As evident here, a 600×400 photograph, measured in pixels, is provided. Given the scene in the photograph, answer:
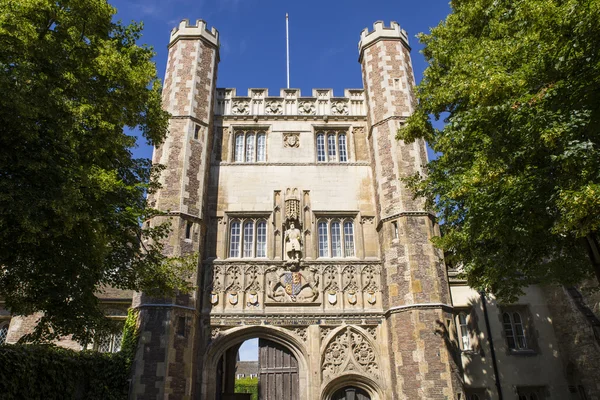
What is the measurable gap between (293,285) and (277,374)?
10.2 feet

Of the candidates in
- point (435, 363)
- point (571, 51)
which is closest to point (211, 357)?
point (435, 363)

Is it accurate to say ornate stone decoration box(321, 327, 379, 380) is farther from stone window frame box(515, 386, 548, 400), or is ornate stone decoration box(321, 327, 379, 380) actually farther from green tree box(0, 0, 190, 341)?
green tree box(0, 0, 190, 341)

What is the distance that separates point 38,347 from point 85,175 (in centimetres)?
621

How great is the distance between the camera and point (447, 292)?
53.7 ft

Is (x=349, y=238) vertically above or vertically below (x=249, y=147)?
below

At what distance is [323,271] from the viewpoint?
17.5 metres

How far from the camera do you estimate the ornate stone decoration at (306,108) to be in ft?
69.7

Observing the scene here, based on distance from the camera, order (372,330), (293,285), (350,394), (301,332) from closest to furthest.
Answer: (350,394) < (301,332) < (372,330) < (293,285)

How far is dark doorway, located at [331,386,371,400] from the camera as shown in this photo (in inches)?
637

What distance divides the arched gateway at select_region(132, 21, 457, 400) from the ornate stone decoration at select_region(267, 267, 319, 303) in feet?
0.17

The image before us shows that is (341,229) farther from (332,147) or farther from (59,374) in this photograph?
(59,374)

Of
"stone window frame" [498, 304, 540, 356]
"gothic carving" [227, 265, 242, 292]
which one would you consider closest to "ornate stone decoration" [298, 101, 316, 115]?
"gothic carving" [227, 265, 242, 292]

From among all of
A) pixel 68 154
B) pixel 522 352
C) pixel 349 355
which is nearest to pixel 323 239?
pixel 349 355

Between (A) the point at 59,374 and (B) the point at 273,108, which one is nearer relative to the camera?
(A) the point at 59,374
